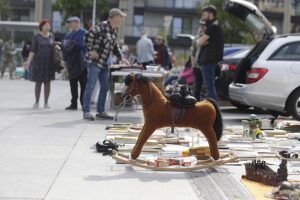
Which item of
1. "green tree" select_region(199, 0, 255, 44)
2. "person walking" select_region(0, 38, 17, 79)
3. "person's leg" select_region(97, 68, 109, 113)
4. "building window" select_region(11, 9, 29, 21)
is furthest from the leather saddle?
"building window" select_region(11, 9, 29, 21)

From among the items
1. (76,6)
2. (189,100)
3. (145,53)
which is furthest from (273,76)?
(76,6)

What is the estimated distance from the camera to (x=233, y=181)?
5.78 meters

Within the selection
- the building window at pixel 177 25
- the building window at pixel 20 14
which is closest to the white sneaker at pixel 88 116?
the building window at pixel 177 25

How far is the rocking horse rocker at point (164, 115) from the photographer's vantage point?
6273 mm

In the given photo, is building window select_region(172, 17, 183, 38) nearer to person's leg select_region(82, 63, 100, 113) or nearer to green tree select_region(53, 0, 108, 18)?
green tree select_region(53, 0, 108, 18)

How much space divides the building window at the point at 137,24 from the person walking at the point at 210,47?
45.5 metres

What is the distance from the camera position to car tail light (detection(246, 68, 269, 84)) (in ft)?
35.0

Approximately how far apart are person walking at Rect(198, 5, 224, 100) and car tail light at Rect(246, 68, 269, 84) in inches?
25.1

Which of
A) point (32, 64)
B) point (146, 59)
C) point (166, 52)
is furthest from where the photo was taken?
point (166, 52)

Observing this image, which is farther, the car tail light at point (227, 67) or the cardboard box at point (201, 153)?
the car tail light at point (227, 67)

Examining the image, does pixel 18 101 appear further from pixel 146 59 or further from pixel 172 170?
pixel 172 170

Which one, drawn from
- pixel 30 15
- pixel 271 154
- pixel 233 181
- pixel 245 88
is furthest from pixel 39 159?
pixel 30 15

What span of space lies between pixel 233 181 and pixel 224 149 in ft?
5.53

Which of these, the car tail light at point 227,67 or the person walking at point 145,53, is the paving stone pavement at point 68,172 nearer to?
the car tail light at point 227,67
